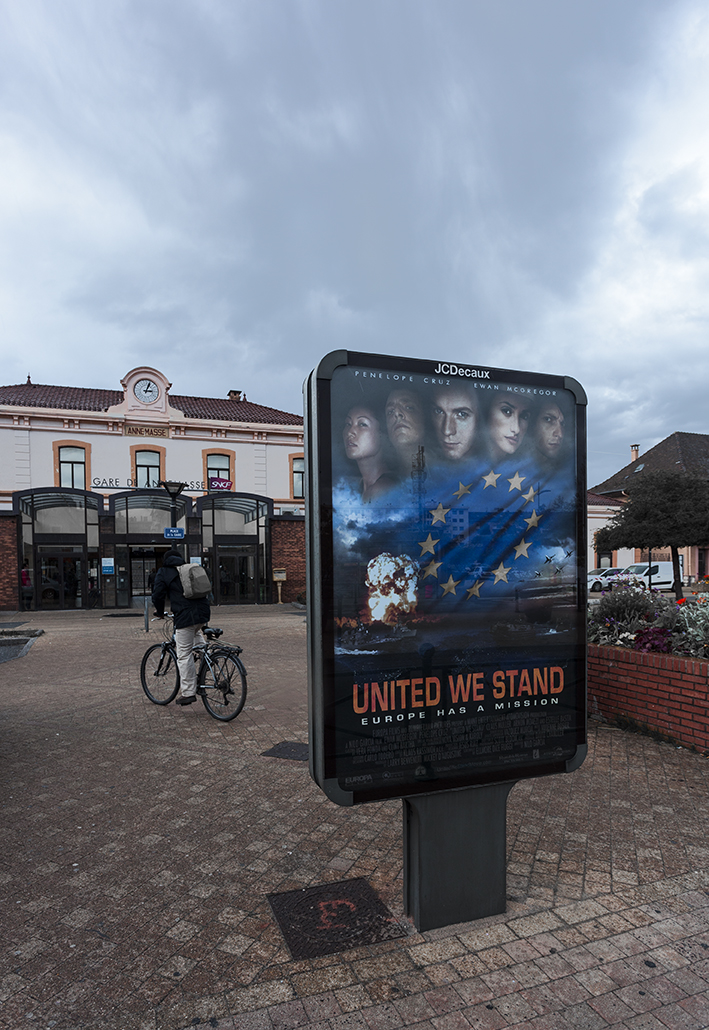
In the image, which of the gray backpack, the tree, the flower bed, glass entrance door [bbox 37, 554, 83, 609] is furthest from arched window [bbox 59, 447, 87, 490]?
the flower bed

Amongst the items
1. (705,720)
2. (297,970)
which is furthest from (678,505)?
(297,970)

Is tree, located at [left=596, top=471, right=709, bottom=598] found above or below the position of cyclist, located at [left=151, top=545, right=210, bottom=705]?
above

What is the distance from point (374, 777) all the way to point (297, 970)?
2.81ft

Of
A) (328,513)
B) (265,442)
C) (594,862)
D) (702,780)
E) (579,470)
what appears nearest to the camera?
(328,513)

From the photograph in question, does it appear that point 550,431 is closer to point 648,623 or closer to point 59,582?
point 648,623

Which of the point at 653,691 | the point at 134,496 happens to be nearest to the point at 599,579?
the point at 134,496

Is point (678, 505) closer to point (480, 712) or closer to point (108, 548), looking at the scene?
point (108, 548)

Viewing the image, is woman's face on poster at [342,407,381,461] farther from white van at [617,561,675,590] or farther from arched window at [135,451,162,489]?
white van at [617,561,675,590]

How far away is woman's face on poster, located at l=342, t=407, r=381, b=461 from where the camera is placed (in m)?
2.54

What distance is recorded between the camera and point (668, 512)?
82.6 ft

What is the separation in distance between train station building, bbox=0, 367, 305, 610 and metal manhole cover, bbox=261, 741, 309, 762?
19948mm

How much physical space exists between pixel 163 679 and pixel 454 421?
5.89 metres

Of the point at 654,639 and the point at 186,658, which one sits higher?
the point at 654,639

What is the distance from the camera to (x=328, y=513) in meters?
2.50
